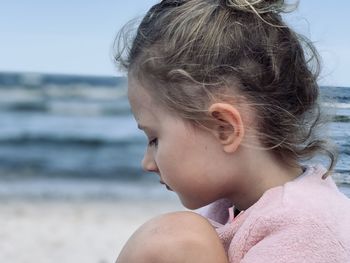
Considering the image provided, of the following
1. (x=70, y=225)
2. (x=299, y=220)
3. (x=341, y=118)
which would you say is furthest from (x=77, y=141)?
(x=299, y=220)

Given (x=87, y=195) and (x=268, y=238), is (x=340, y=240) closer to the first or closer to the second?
(x=268, y=238)

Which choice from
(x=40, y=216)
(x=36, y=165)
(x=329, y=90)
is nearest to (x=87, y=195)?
(x=40, y=216)

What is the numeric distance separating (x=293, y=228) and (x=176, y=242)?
0.18 m

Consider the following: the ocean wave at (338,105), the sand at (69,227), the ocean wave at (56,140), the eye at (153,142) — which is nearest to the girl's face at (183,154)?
the eye at (153,142)

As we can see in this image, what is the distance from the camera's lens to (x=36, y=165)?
480 centimetres

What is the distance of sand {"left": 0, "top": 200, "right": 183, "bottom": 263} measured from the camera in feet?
8.00

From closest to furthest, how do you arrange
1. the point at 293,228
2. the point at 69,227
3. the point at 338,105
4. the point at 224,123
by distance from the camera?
the point at 293,228 → the point at 224,123 → the point at 338,105 → the point at 69,227

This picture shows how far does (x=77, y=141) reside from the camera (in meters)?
5.74

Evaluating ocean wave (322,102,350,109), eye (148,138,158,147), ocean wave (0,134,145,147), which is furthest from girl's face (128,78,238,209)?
ocean wave (0,134,145,147)

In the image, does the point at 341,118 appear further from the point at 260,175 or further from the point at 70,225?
the point at 70,225

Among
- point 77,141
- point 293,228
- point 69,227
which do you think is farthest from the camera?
point 77,141

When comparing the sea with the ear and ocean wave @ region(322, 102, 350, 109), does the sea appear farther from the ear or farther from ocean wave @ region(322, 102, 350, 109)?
the ear

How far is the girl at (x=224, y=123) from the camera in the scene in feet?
3.50

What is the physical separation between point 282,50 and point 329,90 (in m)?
0.18
